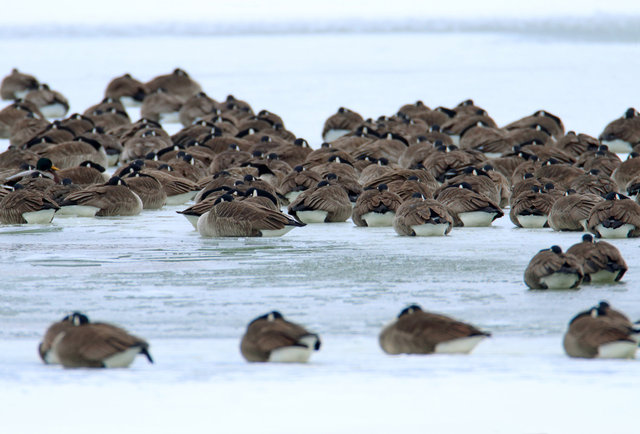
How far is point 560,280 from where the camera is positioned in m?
8.02

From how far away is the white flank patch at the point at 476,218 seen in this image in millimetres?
11961

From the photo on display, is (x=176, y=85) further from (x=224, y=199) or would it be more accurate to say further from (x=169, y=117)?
(x=224, y=199)

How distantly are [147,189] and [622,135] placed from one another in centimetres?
938

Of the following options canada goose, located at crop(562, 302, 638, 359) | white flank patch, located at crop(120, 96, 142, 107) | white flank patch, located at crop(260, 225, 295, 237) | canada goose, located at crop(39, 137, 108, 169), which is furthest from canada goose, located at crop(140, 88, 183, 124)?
canada goose, located at crop(562, 302, 638, 359)

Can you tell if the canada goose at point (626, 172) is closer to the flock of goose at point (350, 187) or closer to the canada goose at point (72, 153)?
the flock of goose at point (350, 187)

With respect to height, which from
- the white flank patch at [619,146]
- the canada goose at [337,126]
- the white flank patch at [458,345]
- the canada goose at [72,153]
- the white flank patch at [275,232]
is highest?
the canada goose at [337,126]

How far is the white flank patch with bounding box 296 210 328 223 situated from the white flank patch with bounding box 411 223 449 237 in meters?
1.62

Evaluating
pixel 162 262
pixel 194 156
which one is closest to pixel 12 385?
pixel 162 262

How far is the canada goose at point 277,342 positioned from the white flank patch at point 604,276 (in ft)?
10.5

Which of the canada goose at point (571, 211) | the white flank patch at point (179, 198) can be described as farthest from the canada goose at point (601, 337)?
the white flank patch at point (179, 198)

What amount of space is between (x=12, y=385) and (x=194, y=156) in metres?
11.4

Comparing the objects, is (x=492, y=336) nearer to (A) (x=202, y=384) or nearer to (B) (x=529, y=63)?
(A) (x=202, y=384)

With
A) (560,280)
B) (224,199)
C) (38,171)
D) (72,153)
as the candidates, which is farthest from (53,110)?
(560,280)

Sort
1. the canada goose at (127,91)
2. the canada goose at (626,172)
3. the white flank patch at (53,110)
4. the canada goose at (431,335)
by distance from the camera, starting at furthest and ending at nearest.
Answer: the canada goose at (127,91), the white flank patch at (53,110), the canada goose at (626,172), the canada goose at (431,335)
